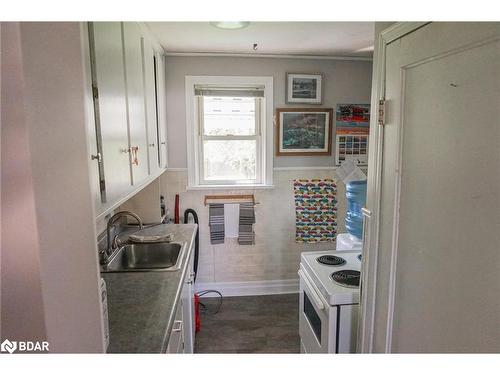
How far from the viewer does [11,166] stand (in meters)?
0.47

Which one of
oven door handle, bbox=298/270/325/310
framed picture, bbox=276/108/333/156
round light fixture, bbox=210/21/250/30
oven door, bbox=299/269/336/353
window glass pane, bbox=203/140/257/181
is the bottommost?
oven door, bbox=299/269/336/353

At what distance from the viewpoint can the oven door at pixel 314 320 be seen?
5.56 ft

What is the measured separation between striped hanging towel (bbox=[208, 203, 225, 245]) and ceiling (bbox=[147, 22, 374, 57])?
1458 mm

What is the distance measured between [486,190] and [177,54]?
285 cm

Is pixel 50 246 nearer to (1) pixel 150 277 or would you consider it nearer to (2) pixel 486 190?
(2) pixel 486 190

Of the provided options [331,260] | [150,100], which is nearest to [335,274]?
[331,260]

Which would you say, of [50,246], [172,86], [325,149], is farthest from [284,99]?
[50,246]

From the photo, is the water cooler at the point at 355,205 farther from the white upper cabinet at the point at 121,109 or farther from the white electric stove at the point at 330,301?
the white upper cabinet at the point at 121,109

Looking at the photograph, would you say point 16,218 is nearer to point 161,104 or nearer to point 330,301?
point 330,301

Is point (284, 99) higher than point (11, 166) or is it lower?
higher

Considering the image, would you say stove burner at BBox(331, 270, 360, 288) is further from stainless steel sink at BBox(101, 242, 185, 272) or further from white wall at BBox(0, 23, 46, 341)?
white wall at BBox(0, 23, 46, 341)

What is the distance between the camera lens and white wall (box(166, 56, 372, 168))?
121 inches

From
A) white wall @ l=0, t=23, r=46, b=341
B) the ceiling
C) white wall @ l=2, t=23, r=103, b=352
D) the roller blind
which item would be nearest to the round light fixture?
the ceiling

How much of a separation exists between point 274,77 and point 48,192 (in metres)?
2.90
